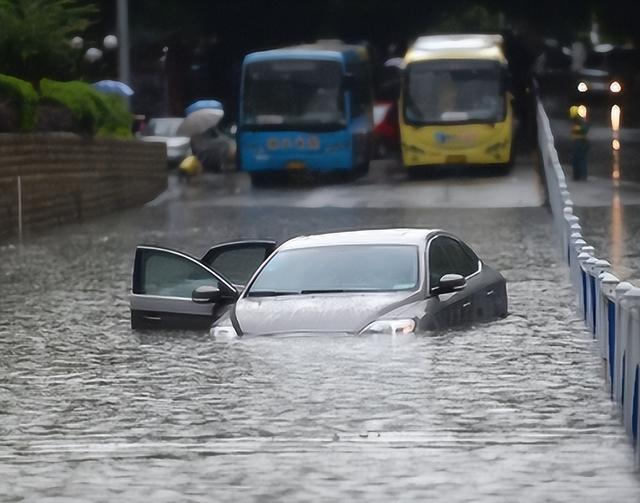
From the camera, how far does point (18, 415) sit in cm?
1187

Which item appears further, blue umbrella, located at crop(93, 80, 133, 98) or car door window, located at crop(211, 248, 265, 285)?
blue umbrella, located at crop(93, 80, 133, 98)

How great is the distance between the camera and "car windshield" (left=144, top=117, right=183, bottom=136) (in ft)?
175

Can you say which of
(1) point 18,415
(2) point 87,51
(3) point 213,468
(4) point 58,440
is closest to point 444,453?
(3) point 213,468

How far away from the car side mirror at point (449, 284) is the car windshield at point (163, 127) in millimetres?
38320

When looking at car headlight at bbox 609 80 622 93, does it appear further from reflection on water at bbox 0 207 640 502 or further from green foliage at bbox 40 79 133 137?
reflection on water at bbox 0 207 640 502

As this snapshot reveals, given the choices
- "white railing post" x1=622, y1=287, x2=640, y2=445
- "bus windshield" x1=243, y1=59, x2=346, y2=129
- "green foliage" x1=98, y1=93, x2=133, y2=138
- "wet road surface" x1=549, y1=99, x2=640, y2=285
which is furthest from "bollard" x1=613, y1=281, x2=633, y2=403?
"bus windshield" x1=243, y1=59, x2=346, y2=129

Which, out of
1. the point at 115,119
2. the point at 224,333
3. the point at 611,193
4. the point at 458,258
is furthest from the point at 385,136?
the point at 224,333

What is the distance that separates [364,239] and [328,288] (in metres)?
1.00

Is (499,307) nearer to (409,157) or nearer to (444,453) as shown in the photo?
(444,453)

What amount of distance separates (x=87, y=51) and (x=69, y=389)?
36.0m

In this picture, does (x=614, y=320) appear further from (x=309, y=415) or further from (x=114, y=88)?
(x=114, y=88)

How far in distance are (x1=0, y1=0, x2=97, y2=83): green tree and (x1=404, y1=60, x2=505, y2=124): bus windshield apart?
904cm

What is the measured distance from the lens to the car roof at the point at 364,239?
52.2 ft

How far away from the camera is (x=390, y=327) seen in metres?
14.4
